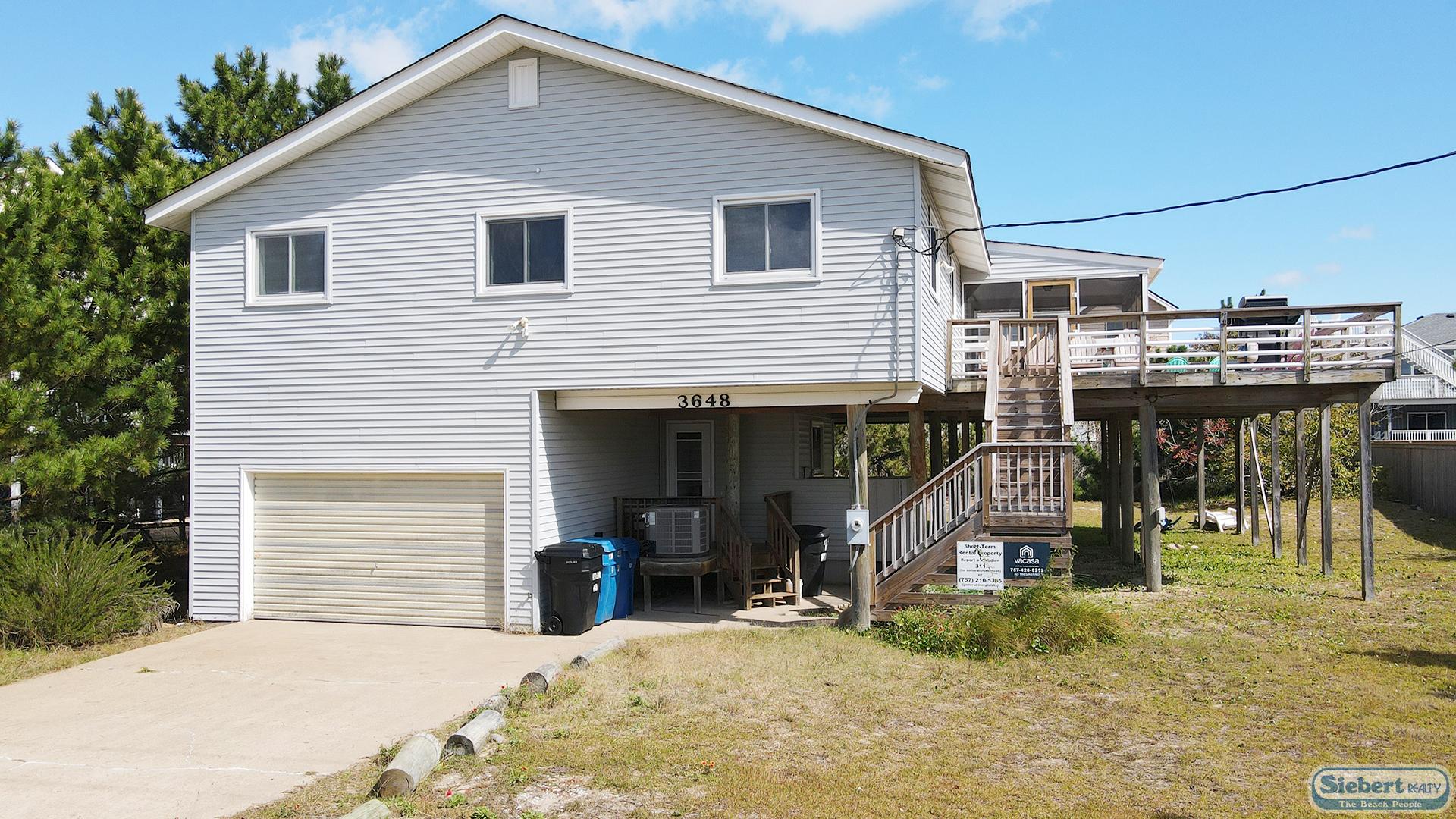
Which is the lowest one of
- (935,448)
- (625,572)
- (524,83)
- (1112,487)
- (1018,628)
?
(1018,628)

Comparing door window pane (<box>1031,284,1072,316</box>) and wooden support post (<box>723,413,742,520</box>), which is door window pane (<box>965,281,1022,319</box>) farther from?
wooden support post (<box>723,413,742,520</box>)

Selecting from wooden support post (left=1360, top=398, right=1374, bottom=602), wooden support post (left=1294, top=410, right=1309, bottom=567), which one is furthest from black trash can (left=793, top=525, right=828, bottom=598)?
wooden support post (left=1294, top=410, right=1309, bottom=567)

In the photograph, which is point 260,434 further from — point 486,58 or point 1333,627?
point 1333,627

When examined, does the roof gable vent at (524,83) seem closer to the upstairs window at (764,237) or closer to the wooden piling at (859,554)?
the upstairs window at (764,237)

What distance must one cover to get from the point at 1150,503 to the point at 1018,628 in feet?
17.5

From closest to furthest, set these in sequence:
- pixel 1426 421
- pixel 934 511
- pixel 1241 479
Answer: pixel 934 511
pixel 1241 479
pixel 1426 421

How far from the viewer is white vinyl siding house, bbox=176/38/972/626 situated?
1212cm

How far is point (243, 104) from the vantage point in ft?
63.1

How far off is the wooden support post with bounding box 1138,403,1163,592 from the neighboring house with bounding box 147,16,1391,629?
513mm

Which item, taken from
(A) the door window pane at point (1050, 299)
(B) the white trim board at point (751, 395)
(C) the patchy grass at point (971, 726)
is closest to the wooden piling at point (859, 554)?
(B) the white trim board at point (751, 395)

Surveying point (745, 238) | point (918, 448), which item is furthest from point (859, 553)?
point (745, 238)

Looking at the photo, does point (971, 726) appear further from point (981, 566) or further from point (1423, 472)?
point (1423, 472)

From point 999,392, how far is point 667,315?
5.18 meters

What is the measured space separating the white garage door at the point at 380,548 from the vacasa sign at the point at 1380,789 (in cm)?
947
